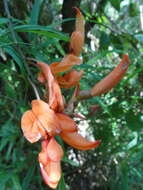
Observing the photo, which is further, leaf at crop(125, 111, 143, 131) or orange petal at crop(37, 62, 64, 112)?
leaf at crop(125, 111, 143, 131)

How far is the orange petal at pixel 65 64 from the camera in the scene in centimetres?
50

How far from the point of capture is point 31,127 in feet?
1.36

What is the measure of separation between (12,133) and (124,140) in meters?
0.60

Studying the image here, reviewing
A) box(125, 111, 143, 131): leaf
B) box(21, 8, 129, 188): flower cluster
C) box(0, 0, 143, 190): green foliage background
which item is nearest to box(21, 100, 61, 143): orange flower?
box(21, 8, 129, 188): flower cluster

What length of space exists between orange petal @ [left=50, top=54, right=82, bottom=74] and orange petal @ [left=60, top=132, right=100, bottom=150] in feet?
0.40

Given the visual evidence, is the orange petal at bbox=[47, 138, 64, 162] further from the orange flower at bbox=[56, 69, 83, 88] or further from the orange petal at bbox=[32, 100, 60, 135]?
the orange flower at bbox=[56, 69, 83, 88]

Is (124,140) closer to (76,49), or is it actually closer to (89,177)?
(89,177)

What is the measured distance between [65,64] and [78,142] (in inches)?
5.8

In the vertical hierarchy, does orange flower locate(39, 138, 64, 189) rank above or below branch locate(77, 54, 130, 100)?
below

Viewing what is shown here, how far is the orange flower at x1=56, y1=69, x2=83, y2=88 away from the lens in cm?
51

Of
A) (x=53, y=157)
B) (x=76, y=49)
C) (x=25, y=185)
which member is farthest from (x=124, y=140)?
(x=53, y=157)

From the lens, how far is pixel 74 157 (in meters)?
1.44

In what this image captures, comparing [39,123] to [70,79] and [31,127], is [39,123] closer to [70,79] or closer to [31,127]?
[31,127]

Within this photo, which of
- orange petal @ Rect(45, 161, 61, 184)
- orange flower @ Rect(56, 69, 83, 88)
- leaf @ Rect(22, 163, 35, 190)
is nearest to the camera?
orange petal @ Rect(45, 161, 61, 184)
